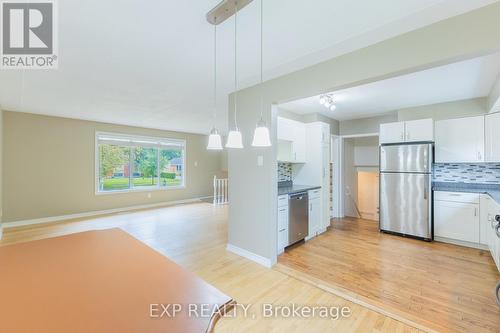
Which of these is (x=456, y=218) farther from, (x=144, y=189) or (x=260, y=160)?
(x=144, y=189)

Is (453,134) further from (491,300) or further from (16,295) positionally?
(16,295)

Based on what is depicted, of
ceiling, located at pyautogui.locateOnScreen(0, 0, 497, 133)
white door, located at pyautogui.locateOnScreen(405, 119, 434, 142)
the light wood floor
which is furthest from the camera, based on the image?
white door, located at pyautogui.locateOnScreen(405, 119, 434, 142)

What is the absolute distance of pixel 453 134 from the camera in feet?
12.1

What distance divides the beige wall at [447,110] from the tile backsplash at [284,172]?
2.34 metres

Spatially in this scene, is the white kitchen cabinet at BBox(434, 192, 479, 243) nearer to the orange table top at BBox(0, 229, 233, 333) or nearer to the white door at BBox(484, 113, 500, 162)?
the white door at BBox(484, 113, 500, 162)

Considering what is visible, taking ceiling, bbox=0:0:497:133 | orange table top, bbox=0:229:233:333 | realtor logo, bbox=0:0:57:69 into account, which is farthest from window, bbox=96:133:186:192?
orange table top, bbox=0:229:233:333

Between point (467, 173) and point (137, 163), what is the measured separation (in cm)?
757

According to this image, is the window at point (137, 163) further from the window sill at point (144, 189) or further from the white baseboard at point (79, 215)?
the white baseboard at point (79, 215)

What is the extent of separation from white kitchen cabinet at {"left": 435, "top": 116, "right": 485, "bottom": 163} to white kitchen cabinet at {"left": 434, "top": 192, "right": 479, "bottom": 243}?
0.62 m

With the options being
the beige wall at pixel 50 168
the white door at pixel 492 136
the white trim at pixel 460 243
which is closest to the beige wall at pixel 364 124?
the white door at pixel 492 136

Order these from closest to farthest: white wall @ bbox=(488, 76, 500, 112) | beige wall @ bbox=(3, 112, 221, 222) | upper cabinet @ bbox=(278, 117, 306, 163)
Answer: white wall @ bbox=(488, 76, 500, 112), upper cabinet @ bbox=(278, 117, 306, 163), beige wall @ bbox=(3, 112, 221, 222)

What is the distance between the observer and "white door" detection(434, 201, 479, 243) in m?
3.37

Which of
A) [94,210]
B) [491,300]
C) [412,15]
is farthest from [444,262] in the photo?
[94,210]

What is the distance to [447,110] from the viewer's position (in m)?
3.86
